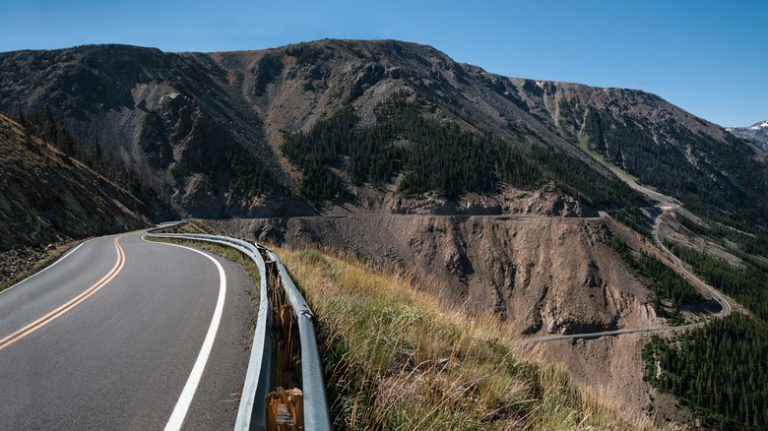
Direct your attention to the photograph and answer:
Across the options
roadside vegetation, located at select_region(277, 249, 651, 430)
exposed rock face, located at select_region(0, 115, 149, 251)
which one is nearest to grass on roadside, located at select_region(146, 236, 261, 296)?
roadside vegetation, located at select_region(277, 249, 651, 430)

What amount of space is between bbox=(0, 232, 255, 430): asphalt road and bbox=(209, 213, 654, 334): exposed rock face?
166ft

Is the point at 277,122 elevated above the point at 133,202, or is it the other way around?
the point at 277,122

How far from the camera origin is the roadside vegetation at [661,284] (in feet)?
214

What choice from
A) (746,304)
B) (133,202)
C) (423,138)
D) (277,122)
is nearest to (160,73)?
(277,122)

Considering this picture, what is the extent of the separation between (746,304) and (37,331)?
105017 mm

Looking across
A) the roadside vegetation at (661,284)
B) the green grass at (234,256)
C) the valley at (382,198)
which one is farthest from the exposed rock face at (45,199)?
the roadside vegetation at (661,284)

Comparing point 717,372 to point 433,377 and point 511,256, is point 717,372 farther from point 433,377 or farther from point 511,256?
point 433,377

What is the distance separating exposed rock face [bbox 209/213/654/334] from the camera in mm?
66938

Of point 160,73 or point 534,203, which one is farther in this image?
point 160,73

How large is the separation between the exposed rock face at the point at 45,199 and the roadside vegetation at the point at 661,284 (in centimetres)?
7689

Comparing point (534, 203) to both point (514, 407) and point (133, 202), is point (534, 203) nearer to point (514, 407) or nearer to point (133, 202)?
point (133, 202)

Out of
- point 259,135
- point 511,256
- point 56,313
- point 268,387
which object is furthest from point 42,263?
point 259,135

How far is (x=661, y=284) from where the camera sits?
225 ft

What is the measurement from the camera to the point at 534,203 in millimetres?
92125
